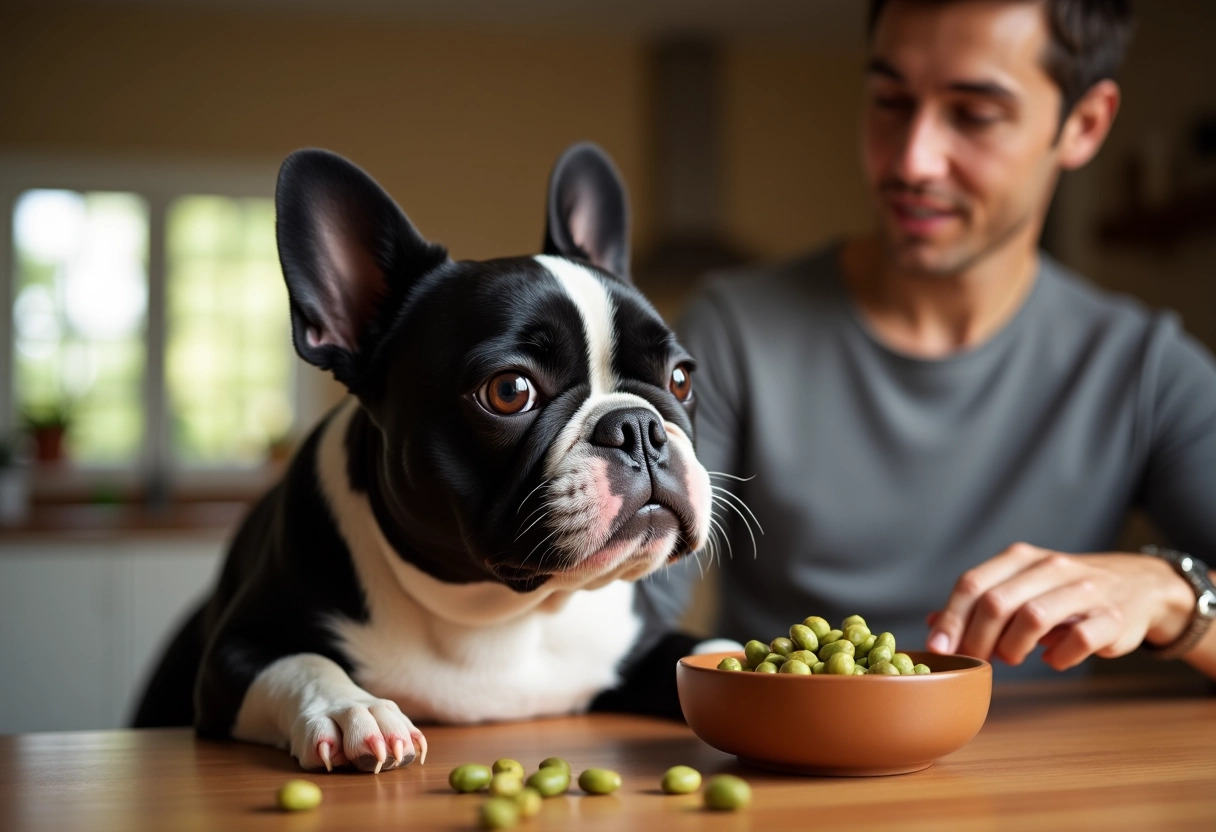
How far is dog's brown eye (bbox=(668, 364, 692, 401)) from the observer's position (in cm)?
111

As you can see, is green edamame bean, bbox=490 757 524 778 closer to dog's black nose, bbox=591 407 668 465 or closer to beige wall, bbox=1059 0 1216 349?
dog's black nose, bbox=591 407 668 465

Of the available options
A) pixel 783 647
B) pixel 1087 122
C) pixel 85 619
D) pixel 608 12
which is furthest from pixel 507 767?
pixel 608 12

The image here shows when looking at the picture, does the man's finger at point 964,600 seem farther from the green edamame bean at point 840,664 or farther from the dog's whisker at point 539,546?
the dog's whisker at point 539,546

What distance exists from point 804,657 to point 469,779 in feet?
0.86

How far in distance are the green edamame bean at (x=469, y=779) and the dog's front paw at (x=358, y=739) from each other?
0.08m

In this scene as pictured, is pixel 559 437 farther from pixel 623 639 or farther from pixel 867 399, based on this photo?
pixel 867 399

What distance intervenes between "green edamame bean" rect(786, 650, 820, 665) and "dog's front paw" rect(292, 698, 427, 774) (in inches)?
11.4

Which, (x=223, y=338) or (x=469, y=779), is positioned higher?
(x=469, y=779)

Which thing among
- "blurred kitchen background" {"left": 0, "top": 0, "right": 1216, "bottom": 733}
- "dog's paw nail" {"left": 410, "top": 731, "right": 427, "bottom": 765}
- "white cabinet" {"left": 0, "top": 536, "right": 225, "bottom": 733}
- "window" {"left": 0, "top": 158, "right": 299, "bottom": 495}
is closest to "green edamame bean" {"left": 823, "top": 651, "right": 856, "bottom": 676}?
"dog's paw nail" {"left": 410, "top": 731, "right": 427, "bottom": 765}

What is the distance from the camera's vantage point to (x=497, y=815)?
2.28ft

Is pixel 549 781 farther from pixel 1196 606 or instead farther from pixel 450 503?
pixel 1196 606

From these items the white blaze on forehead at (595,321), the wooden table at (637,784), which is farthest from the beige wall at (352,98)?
the wooden table at (637,784)

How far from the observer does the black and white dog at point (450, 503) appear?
0.96 m

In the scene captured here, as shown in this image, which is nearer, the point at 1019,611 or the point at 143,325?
the point at 1019,611
